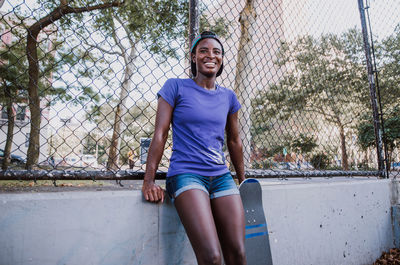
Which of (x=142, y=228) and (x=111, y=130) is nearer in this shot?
(x=142, y=228)

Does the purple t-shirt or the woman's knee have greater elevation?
the purple t-shirt

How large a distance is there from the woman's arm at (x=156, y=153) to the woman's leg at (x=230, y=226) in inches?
15.8

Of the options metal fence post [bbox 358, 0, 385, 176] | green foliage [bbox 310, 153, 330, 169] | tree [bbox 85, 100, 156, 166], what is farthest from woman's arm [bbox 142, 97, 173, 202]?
metal fence post [bbox 358, 0, 385, 176]

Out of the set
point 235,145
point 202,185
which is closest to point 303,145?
point 235,145

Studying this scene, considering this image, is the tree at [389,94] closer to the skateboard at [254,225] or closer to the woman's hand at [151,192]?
the skateboard at [254,225]

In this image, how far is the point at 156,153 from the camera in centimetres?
175

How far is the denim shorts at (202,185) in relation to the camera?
167cm

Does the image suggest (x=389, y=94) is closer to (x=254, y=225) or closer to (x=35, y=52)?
(x=254, y=225)

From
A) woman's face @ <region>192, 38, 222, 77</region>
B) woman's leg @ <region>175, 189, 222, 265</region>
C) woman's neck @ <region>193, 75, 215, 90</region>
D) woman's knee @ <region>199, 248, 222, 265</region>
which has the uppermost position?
woman's face @ <region>192, 38, 222, 77</region>

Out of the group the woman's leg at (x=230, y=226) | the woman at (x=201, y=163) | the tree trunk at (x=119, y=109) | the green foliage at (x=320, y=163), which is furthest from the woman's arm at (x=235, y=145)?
the green foliage at (x=320, y=163)

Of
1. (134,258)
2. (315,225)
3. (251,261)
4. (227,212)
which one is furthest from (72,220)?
(315,225)

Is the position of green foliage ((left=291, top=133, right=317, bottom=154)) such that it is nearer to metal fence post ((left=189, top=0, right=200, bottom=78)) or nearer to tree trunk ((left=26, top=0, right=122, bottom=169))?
metal fence post ((left=189, top=0, right=200, bottom=78))

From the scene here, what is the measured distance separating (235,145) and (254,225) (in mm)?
643

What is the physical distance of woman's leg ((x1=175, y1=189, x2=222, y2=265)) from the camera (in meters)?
1.53
